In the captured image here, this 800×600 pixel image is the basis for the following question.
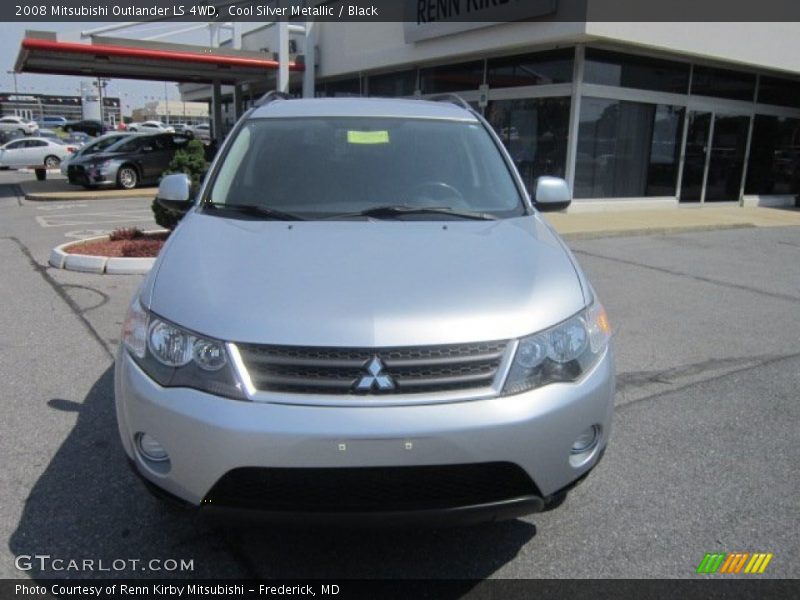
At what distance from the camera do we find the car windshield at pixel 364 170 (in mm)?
3432

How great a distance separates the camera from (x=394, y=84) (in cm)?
1917

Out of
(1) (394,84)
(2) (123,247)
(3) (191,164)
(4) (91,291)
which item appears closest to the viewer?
(4) (91,291)

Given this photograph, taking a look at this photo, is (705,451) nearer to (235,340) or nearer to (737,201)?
(235,340)

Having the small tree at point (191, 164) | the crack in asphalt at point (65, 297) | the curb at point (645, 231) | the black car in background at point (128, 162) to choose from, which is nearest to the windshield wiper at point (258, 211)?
the crack in asphalt at point (65, 297)

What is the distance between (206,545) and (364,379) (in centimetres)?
116

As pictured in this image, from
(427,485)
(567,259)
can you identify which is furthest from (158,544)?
(567,259)

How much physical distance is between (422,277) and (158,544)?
158cm

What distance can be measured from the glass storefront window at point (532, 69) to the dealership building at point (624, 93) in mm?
24

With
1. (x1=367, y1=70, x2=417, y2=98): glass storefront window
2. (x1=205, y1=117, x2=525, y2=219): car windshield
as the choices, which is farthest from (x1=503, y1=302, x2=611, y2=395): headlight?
(x1=367, y1=70, x2=417, y2=98): glass storefront window

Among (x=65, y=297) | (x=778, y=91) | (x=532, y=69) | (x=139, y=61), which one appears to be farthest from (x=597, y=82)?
(x=139, y=61)

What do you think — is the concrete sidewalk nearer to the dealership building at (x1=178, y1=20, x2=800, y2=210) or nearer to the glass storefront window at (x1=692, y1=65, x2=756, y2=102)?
the dealership building at (x1=178, y1=20, x2=800, y2=210)

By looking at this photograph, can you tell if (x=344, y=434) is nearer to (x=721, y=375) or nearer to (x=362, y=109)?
(x=362, y=109)

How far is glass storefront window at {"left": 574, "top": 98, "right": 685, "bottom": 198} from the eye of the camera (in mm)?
14200

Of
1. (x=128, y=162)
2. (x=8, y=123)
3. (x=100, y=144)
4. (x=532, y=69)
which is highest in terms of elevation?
(x=532, y=69)
